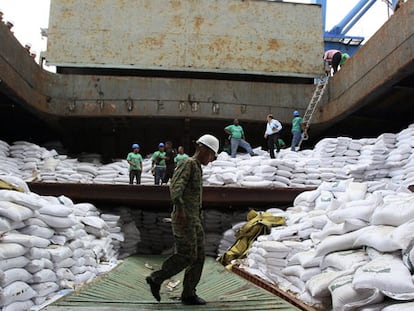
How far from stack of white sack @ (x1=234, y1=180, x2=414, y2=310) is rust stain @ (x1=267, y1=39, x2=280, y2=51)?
21.6 ft

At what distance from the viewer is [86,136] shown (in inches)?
456

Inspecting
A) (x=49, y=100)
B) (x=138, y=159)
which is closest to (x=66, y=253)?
(x=138, y=159)

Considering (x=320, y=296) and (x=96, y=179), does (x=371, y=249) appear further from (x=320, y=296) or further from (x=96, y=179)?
(x=96, y=179)

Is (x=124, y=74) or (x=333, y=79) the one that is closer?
(x=333, y=79)

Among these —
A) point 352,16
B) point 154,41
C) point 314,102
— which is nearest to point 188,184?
point 314,102

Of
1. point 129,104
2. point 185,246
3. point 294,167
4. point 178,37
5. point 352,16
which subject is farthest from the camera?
point 352,16

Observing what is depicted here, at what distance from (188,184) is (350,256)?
3.71ft

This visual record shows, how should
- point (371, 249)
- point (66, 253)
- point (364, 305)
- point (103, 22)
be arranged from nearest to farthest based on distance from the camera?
point (364, 305), point (371, 249), point (66, 253), point (103, 22)

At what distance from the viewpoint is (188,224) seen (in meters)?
2.87

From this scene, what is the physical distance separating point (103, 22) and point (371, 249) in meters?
9.29

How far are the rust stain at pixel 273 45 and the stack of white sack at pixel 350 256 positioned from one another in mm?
6593

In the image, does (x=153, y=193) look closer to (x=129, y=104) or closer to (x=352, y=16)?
(x=129, y=104)

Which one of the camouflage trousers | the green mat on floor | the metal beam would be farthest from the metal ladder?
the camouflage trousers

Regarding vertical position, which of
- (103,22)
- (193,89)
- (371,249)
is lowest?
(371,249)
